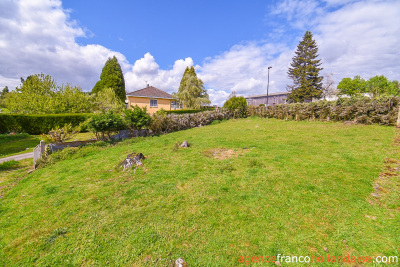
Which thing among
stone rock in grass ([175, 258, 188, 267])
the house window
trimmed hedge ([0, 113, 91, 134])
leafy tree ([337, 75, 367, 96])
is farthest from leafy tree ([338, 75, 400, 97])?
trimmed hedge ([0, 113, 91, 134])

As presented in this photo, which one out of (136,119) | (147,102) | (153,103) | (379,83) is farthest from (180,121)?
(379,83)

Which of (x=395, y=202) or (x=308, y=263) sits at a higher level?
(x=395, y=202)

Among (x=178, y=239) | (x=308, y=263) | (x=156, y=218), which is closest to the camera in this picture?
(x=308, y=263)

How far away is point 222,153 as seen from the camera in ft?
21.5

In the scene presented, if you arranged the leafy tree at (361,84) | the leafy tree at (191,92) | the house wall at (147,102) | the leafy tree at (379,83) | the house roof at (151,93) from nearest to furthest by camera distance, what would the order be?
the house wall at (147,102)
the house roof at (151,93)
the leafy tree at (191,92)
the leafy tree at (379,83)
the leafy tree at (361,84)

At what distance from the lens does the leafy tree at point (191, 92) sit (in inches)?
1081

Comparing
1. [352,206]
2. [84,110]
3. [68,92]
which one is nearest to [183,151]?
[352,206]

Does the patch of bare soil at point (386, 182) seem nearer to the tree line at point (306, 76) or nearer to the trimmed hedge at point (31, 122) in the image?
the trimmed hedge at point (31, 122)

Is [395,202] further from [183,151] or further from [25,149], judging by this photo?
[25,149]

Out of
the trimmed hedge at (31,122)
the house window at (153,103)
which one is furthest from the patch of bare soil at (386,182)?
the house window at (153,103)

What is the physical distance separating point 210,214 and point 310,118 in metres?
14.8

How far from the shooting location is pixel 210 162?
5.59 metres

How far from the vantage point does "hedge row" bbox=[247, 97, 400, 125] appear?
31.3 ft

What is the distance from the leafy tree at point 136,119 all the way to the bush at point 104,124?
0.47 metres
